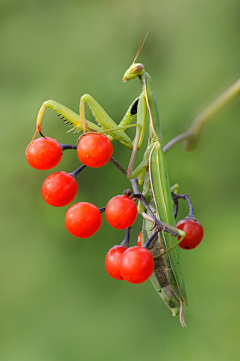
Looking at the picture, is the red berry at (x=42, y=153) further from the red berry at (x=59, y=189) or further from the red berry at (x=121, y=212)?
the red berry at (x=121, y=212)

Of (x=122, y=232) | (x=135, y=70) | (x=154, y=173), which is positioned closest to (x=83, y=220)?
(x=154, y=173)

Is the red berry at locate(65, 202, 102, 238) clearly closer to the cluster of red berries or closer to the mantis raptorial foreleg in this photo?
the cluster of red berries

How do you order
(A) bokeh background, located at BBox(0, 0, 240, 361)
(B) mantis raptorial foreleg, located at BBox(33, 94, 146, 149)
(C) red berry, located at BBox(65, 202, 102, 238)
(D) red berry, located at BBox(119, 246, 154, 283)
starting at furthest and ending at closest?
1. (A) bokeh background, located at BBox(0, 0, 240, 361)
2. (B) mantis raptorial foreleg, located at BBox(33, 94, 146, 149)
3. (C) red berry, located at BBox(65, 202, 102, 238)
4. (D) red berry, located at BBox(119, 246, 154, 283)

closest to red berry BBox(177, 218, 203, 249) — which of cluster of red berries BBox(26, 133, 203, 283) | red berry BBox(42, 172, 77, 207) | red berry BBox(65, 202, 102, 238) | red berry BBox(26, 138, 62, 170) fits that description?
cluster of red berries BBox(26, 133, 203, 283)

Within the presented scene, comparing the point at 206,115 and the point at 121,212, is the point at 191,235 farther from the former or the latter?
the point at 206,115

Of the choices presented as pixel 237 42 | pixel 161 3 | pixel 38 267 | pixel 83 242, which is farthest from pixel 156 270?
pixel 161 3

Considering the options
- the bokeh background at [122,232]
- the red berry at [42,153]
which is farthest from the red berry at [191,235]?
the bokeh background at [122,232]
